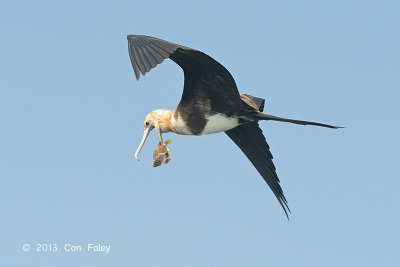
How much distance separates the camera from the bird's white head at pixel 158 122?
11289 mm

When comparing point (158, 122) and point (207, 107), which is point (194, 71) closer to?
point (207, 107)

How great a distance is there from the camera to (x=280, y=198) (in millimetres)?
A: 12281

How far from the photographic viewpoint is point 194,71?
1008cm

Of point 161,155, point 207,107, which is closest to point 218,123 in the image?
point 207,107

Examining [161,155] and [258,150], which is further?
[258,150]

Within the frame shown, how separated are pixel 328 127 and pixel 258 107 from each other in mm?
1568

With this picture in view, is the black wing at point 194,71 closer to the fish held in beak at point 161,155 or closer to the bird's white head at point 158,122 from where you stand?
the bird's white head at point 158,122

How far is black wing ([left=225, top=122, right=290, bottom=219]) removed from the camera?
472 inches

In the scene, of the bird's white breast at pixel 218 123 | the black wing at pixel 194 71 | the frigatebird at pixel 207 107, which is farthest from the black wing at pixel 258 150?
the black wing at pixel 194 71

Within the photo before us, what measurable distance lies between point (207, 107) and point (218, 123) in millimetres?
376

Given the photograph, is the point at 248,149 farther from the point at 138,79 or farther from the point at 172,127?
the point at 138,79

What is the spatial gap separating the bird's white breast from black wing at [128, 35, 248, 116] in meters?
0.16

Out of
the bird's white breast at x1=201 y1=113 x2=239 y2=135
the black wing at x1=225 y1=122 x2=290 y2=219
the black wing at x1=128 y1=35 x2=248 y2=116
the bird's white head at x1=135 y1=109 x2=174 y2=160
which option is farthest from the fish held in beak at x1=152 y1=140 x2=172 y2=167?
the black wing at x1=225 y1=122 x2=290 y2=219

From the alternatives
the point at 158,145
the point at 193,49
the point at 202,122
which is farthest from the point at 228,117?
the point at 193,49
